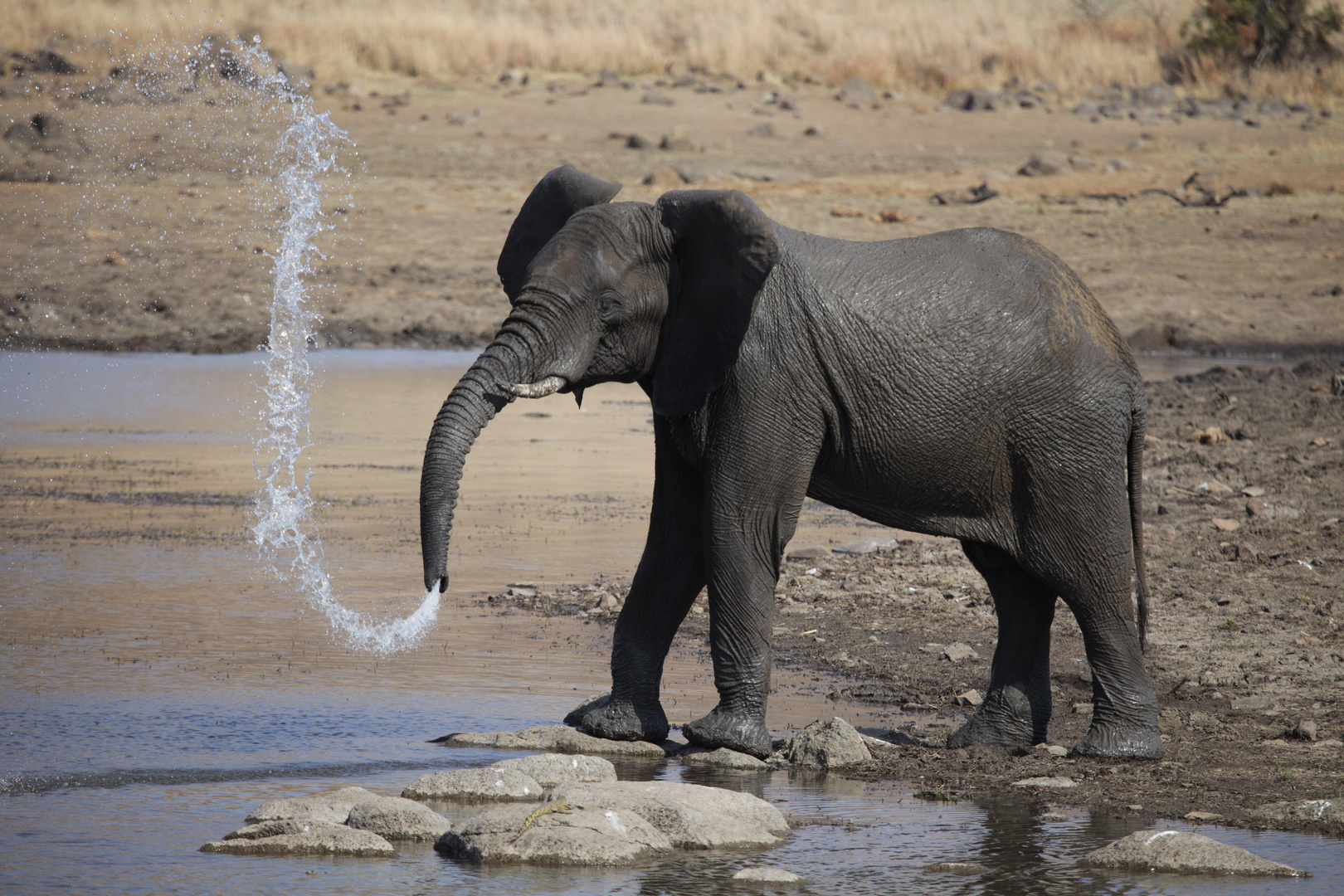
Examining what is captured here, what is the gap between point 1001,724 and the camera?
6.73m

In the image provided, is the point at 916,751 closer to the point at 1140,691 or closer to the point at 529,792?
the point at 1140,691

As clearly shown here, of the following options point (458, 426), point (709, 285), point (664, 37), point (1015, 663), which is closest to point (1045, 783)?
point (1015, 663)

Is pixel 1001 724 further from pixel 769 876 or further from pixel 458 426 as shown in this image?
pixel 458 426

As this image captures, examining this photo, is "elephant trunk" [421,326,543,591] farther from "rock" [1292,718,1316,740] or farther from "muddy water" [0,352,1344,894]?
"rock" [1292,718,1316,740]

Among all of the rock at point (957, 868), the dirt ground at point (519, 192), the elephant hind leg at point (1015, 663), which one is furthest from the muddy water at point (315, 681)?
the dirt ground at point (519, 192)

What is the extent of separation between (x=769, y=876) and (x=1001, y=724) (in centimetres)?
202

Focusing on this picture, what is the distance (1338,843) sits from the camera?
5.50 metres

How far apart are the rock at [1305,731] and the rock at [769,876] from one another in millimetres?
2717

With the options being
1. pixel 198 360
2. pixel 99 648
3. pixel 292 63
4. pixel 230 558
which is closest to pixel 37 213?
pixel 198 360

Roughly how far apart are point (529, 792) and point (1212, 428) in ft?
29.4

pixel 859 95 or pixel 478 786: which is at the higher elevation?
pixel 859 95

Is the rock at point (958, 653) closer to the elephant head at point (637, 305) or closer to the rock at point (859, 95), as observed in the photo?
the elephant head at point (637, 305)

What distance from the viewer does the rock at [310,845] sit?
518 cm

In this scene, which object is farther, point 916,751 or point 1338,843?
point 916,751
